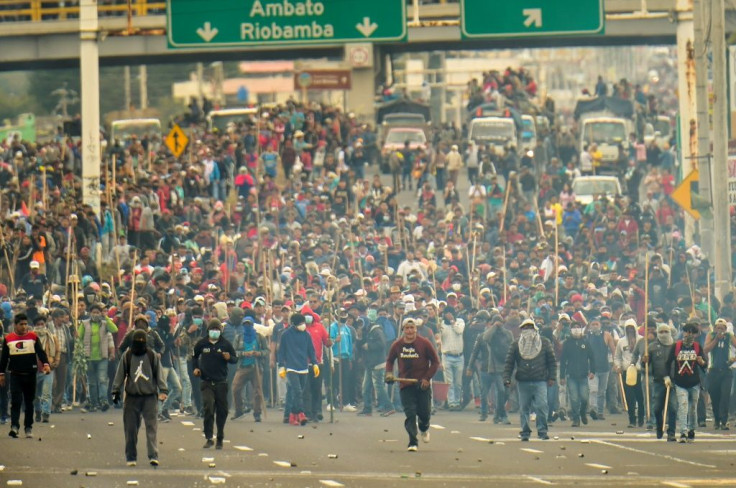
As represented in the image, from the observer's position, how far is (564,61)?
187m

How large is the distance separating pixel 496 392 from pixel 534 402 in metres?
2.59

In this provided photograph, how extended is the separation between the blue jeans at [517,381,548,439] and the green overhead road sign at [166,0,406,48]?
1015cm

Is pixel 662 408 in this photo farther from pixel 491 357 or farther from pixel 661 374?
pixel 491 357

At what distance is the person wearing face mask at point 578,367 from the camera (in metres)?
26.0

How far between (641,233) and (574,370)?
1153 cm

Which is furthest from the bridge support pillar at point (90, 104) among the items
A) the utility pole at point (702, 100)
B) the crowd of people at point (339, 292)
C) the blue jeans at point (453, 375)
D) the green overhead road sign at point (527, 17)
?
the utility pole at point (702, 100)

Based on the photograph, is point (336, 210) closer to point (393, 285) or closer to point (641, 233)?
point (641, 233)

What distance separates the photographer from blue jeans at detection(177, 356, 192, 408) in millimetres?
26656

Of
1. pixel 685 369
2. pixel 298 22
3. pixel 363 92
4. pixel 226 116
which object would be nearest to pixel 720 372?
pixel 685 369

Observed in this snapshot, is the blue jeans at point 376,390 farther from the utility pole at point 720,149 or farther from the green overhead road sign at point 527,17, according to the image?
the green overhead road sign at point 527,17

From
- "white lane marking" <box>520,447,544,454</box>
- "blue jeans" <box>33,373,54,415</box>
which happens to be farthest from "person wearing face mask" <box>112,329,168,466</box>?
"blue jeans" <box>33,373,54,415</box>

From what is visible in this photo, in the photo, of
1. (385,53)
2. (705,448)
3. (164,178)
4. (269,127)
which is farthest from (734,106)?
(385,53)

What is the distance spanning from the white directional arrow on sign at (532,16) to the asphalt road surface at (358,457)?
827cm

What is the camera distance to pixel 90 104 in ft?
125
